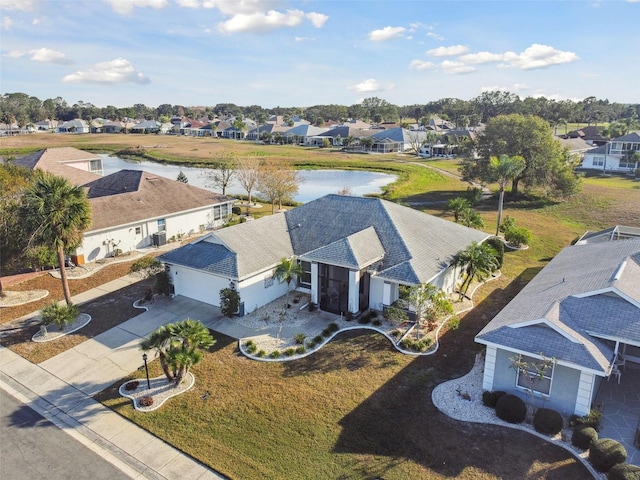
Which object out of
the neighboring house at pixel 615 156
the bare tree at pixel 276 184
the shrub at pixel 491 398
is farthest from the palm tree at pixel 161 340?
the neighboring house at pixel 615 156

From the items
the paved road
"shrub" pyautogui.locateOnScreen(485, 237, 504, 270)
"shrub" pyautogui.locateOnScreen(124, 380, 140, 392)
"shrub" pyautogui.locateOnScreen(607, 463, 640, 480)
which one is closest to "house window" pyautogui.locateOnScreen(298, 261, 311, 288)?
"shrub" pyautogui.locateOnScreen(124, 380, 140, 392)

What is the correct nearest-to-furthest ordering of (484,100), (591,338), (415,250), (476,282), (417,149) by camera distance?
1. (591,338)
2. (415,250)
3. (476,282)
4. (417,149)
5. (484,100)

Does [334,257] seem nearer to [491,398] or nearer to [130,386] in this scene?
[491,398]

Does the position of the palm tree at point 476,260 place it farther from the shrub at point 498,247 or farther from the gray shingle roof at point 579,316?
the shrub at point 498,247

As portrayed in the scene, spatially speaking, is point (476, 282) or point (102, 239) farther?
point (102, 239)

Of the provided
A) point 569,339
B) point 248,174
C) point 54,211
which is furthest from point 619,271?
point 248,174

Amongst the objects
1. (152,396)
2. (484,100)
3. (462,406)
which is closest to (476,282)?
(462,406)

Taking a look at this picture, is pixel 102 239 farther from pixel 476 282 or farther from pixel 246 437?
pixel 476 282
